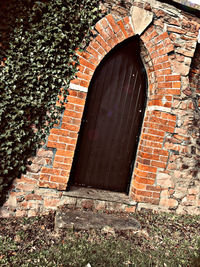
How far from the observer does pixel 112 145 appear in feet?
11.1

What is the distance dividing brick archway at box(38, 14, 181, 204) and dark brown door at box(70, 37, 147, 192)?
23 cm

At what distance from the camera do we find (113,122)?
335 cm

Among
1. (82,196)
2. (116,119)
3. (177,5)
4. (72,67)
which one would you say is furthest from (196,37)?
(82,196)

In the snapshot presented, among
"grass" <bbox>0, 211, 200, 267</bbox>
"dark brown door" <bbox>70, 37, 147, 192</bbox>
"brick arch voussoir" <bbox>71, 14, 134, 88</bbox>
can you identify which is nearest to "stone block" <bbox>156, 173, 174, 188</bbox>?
"dark brown door" <bbox>70, 37, 147, 192</bbox>

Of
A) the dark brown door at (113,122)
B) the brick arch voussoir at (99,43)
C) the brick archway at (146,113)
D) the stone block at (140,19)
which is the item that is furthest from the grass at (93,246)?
the stone block at (140,19)

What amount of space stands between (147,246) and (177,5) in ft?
13.4

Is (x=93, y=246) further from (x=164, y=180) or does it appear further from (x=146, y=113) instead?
(x=146, y=113)

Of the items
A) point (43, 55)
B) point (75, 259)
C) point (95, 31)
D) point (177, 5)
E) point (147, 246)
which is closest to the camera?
point (75, 259)

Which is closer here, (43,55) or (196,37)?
(43,55)

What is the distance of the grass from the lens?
196 centimetres

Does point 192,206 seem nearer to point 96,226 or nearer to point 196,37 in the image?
point 96,226

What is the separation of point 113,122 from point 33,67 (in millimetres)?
1659

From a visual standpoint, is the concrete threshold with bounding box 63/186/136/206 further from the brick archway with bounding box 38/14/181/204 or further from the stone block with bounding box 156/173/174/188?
the stone block with bounding box 156/173/174/188

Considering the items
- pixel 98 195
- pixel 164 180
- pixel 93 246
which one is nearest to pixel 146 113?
pixel 164 180
